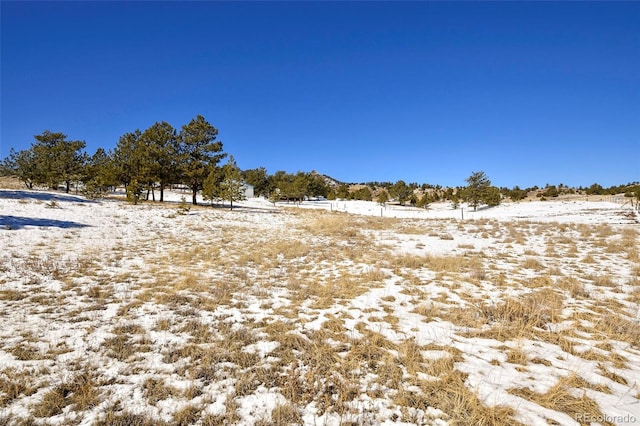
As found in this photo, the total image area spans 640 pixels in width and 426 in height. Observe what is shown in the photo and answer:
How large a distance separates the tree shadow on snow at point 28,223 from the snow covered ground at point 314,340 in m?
4.30

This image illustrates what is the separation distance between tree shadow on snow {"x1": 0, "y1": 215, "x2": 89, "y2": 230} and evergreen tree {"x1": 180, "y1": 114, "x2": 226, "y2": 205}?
59.5 ft

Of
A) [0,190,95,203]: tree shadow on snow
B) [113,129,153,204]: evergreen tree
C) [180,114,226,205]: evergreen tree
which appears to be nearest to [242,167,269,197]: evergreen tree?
[113,129,153,204]: evergreen tree

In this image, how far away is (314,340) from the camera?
554cm

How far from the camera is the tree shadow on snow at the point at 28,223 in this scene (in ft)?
49.1

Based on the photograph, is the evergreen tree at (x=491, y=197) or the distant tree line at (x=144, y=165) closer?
the distant tree line at (x=144, y=165)

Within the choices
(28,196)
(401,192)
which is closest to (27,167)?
(28,196)

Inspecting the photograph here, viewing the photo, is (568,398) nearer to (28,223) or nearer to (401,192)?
(28,223)

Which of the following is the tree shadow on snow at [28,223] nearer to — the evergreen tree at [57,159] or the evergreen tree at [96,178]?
the evergreen tree at [96,178]

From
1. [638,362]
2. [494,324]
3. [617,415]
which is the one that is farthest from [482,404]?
[638,362]

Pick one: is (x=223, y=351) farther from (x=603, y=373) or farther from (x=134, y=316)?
(x=603, y=373)

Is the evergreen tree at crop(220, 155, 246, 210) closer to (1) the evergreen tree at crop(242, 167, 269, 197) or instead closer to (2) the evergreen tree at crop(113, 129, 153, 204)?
(2) the evergreen tree at crop(113, 129, 153, 204)

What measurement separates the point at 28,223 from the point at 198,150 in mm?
22411

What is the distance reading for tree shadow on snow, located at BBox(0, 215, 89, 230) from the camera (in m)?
15.0

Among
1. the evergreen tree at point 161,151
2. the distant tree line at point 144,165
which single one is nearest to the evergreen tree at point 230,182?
the distant tree line at point 144,165
